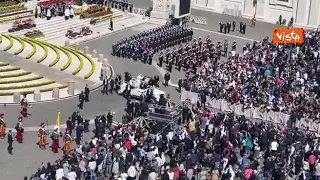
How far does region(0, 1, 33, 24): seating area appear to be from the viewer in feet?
190

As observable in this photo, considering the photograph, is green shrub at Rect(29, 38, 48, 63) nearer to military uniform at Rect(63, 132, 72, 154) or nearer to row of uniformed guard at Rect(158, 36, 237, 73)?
row of uniformed guard at Rect(158, 36, 237, 73)

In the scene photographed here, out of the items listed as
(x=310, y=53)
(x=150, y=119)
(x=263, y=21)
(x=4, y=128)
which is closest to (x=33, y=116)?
(x=4, y=128)

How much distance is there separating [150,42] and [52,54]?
8065mm

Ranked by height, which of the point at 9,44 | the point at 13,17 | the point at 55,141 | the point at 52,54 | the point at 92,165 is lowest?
the point at 55,141

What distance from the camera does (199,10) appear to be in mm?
72312

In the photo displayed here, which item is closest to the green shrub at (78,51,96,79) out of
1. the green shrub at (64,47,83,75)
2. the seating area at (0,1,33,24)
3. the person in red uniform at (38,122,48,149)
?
the green shrub at (64,47,83,75)

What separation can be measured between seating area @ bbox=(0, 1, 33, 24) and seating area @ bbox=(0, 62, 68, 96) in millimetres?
12501

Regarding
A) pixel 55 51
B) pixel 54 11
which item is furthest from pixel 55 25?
pixel 55 51

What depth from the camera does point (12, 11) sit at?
5925 cm

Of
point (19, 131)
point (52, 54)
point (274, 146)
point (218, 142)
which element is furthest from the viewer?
point (52, 54)

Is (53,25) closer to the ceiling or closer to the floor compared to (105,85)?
closer to the ceiling

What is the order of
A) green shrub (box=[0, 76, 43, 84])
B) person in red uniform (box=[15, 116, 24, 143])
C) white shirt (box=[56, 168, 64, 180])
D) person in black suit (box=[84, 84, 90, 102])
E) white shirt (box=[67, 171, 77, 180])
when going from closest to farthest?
white shirt (box=[56, 168, 64, 180]) → white shirt (box=[67, 171, 77, 180]) → person in red uniform (box=[15, 116, 24, 143]) → person in black suit (box=[84, 84, 90, 102]) → green shrub (box=[0, 76, 43, 84])

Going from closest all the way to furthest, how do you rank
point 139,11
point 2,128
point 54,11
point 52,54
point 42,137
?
point 42,137, point 2,128, point 52,54, point 54,11, point 139,11

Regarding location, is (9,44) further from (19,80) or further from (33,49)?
(19,80)
